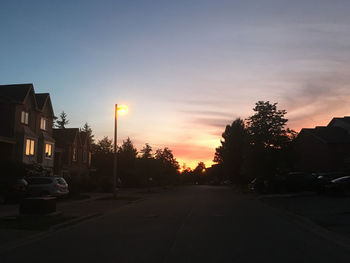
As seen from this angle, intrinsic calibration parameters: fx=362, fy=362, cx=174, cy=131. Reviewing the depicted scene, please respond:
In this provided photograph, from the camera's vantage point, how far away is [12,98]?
114 ft

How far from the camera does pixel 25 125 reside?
36.1 metres

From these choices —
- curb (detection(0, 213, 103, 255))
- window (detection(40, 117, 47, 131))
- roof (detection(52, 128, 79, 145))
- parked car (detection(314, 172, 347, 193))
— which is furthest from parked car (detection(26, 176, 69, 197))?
roof (detection(52, 128, 79, 145))

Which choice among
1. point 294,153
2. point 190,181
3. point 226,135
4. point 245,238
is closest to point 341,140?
point 294,153

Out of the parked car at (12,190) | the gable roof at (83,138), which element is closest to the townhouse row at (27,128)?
the gable roof at (83,138)

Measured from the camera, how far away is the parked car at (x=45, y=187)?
23406mm

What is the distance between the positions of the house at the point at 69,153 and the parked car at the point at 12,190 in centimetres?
2254

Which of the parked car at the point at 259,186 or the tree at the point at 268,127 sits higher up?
the tree at the point at 268,127

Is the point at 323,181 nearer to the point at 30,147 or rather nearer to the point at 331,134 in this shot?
the point at 331,134

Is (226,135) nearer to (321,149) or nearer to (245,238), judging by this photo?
(321,149)

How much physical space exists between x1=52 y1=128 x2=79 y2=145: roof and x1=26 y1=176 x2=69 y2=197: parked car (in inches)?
997

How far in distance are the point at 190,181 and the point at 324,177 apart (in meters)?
97.1

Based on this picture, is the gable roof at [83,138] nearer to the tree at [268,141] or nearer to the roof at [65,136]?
the roof at [65,136]

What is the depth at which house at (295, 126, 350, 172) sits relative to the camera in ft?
150

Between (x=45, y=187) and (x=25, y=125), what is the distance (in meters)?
14.7
